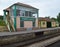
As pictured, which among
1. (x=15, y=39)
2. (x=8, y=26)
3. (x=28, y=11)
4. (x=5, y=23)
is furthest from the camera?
(x=28, y=11)

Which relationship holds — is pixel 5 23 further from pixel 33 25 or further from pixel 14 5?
pixel 33 25

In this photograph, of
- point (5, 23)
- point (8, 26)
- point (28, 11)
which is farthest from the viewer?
point (28, 11)

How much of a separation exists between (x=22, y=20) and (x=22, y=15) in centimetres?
128

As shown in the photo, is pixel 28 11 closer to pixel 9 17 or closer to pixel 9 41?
pixel 9 17

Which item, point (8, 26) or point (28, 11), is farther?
point (28, 11)

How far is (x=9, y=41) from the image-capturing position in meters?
18.5

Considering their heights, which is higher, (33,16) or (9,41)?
(33,16)

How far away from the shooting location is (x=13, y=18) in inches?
1496

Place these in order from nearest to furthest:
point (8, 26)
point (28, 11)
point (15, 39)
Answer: point (15, 39) → point (8, 26) → point (28, 11)

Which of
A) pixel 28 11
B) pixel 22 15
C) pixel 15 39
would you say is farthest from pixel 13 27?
pixel 15 39

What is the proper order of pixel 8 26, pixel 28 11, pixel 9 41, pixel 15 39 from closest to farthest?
pixel 9 41
pixel 15 39
pixel 8 26
pixel 28 11

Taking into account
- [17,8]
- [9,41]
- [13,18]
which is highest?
[17,8]

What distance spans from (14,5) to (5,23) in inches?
187

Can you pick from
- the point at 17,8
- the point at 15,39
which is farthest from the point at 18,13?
the point at 15,39
